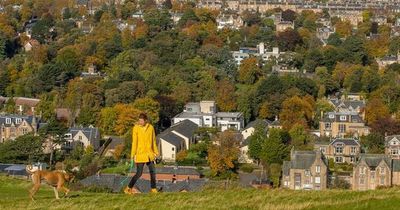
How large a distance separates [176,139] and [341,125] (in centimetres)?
587

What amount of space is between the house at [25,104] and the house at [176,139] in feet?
18.5

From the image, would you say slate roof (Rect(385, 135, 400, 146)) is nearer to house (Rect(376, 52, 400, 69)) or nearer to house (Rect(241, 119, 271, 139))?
house (Rect(241, 119, 271, 139))


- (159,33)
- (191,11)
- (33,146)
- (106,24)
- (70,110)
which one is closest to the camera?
(33,146)

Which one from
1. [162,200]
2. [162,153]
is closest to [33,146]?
[162,153]

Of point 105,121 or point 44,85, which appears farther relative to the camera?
point 44,85

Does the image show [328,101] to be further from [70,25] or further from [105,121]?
[70,25]

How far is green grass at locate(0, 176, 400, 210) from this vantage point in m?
8.20

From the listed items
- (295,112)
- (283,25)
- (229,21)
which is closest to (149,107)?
(295,112)

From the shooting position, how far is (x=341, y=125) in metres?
27.2

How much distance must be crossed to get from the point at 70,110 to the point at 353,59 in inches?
564

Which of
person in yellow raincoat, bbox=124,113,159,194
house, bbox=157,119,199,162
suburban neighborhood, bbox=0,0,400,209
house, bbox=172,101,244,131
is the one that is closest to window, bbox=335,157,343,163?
suburban neighborhood, bbox=0,0,400,209

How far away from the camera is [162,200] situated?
27.8 feet

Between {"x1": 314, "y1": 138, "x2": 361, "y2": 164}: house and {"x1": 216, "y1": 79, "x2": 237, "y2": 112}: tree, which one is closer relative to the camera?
{"x1": 314, "y1": 138, "x2": 361, "y2": 164}: house

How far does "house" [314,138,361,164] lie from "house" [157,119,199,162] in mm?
4146
